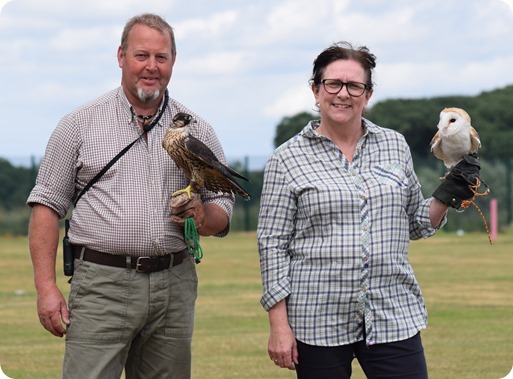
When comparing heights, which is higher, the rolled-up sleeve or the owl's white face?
the owl's white face

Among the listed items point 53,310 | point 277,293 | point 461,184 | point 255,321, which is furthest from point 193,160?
point 255,321

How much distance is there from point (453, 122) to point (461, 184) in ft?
0.99

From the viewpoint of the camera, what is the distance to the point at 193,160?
530cm

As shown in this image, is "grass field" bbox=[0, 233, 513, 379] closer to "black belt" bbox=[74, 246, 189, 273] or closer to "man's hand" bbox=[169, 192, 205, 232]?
"black belt" bbox=[74, 246, 189, 273]

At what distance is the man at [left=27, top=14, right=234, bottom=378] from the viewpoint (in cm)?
546

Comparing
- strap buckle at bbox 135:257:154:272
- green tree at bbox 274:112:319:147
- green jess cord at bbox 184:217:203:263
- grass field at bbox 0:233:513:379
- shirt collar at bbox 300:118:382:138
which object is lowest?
grass field at bbox 0:233:513:379

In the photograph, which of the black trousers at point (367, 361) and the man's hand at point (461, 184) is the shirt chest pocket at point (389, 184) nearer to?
the man's hand at point (461, 184)

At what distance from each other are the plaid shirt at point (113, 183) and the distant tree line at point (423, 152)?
18.9m

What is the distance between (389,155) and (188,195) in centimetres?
95

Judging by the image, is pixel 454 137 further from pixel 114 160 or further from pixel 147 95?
pixel 114 160

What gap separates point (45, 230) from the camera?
5.54 metres

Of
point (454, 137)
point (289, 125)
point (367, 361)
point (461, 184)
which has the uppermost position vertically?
point (289, 125)

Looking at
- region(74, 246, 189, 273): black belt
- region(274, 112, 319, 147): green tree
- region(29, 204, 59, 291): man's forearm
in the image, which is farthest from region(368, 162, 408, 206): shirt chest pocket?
region(274, 112, 319, 147): green tree

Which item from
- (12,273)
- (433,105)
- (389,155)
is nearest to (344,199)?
(389,155)
